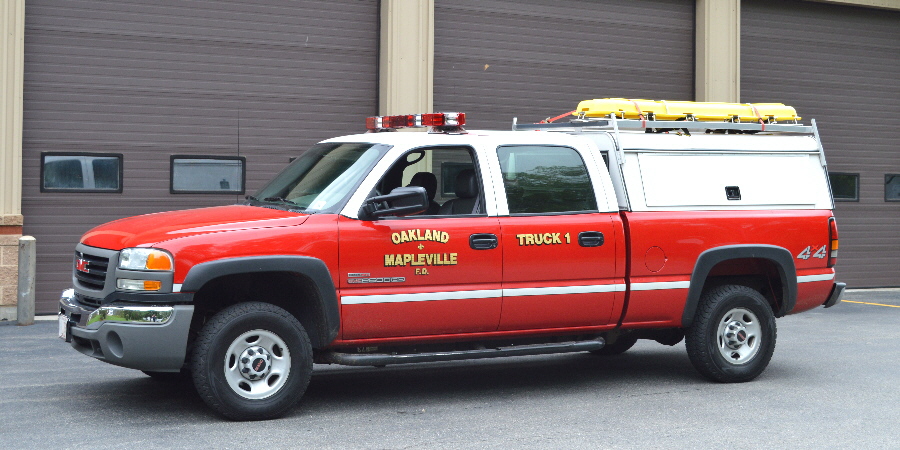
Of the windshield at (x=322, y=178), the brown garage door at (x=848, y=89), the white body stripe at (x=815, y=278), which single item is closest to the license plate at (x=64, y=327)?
the windshield at (x=322, y=178)

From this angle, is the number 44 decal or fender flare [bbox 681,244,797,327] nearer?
fender flare [bbox 681,244,797,327]

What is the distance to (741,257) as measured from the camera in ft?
26.3

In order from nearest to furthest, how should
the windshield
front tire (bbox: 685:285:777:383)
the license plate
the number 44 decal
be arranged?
the license plate, the windshield, front tire (bbox: 685:285:777:383), the number 44 decal

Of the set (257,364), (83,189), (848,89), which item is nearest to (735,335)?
(257,364)

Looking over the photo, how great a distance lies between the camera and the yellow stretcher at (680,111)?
835 centimetres

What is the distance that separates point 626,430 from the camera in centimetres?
640

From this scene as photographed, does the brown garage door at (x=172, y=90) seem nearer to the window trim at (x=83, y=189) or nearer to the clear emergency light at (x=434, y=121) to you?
the window trim at (x=83, y=189)

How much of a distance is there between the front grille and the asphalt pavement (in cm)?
84

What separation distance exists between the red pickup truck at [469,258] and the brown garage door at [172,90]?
16.7 feet

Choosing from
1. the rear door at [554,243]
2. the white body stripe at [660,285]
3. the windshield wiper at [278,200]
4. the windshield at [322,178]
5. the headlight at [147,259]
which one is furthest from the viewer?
the white body stripe at [660,285]

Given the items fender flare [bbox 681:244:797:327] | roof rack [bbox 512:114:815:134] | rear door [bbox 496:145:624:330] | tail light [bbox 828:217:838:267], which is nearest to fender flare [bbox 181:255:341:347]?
rear door [bbox 496:145:624:330]

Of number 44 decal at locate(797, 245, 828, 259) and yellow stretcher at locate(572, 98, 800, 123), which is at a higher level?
yellow stretcher at locate(572, 98, 800, 123)

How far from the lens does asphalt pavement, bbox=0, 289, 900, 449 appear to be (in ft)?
20.0

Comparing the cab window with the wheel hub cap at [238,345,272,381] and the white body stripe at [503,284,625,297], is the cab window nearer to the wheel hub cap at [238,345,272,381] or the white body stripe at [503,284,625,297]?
the white body stripe at [503,284,625,297]
